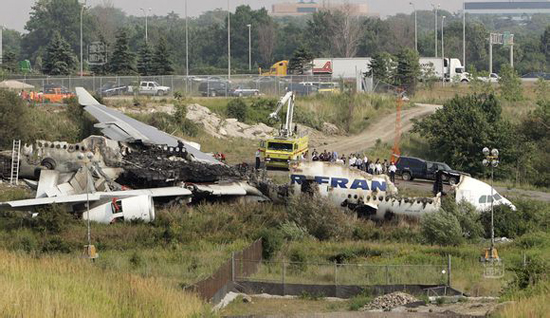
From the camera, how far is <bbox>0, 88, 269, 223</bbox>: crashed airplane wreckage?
2019 inches

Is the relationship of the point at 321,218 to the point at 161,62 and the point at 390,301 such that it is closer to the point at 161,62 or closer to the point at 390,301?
the point at 390,301

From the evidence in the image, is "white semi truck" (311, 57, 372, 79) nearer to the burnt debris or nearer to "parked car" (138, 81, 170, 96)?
"parked car" (138, 81, 170, 96)

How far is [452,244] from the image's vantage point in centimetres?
5062

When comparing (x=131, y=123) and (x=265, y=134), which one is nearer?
(x=131, y=123)

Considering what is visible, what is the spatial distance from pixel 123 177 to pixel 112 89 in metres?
43.0

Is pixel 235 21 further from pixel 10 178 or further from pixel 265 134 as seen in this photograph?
pixel 10 178

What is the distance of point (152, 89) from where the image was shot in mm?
99750

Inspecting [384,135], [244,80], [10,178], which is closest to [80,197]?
[10,178]

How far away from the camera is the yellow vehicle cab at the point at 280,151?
72.5 m

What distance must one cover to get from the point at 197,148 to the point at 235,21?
455 feet

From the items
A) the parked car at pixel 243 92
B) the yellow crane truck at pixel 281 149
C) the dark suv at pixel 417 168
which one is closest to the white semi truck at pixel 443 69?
the parked car at pixel 243 92

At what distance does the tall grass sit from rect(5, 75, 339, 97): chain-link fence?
63.1 metres

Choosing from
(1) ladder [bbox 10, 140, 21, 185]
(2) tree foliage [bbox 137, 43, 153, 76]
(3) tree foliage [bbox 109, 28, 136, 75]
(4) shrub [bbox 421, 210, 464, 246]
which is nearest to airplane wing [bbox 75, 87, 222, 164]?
(1) ladder [bbox 10, 140, 21, 185]

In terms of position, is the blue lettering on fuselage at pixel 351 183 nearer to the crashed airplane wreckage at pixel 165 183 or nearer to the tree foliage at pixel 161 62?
the crashed airplane wreckage at pixel 165 183
